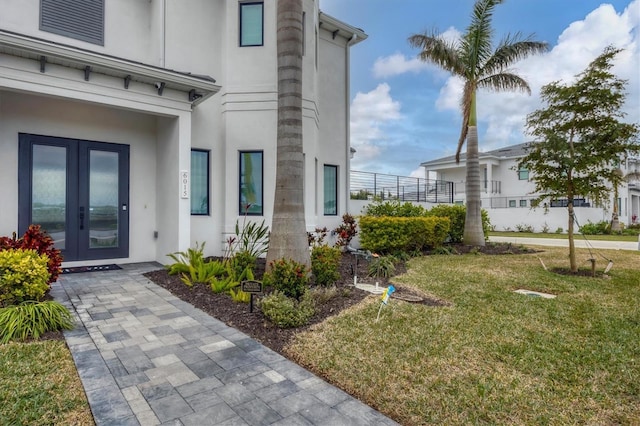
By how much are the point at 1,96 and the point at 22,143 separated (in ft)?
3.30

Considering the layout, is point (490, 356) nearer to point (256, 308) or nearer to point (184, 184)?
point (256, 308)

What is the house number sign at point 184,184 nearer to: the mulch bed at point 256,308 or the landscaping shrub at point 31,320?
the mulch bed at point 256,308

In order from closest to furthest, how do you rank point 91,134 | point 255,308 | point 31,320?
point 31,320, point 255,308, point 91,134

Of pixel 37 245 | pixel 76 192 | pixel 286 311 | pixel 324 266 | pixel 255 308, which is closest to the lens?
pixel 286 311

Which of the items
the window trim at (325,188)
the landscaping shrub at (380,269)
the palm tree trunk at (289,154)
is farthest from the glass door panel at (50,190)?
the window trim at (325,188)

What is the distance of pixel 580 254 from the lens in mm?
12648

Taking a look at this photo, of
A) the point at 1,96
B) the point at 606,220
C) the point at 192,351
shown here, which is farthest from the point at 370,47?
the point at 606,220

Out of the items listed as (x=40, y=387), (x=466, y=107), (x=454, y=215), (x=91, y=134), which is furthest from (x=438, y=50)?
(x=40, y=387)

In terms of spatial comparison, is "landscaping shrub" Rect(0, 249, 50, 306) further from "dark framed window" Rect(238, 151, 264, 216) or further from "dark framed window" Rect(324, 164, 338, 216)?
"dark framed window" Rect(324, 164, 338, 216)

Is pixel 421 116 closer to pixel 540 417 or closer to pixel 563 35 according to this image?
pixel 563 35

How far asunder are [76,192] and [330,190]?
7.51 meters

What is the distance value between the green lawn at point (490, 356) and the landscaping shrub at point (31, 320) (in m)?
3.10

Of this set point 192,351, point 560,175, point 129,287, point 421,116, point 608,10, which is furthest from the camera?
point 421,116

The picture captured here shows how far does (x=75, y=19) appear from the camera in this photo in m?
8.76
